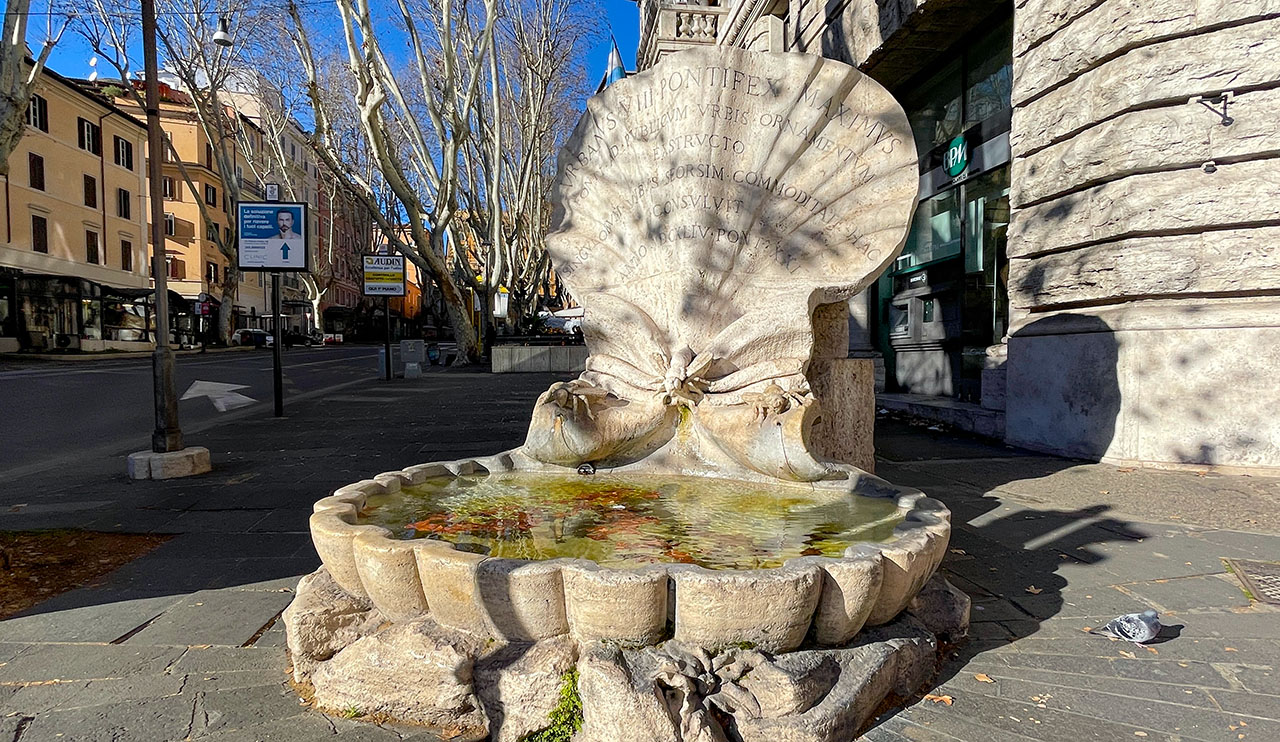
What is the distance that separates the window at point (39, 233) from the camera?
29766 mm

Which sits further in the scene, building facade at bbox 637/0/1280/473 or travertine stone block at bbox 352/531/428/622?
building facade at bbox 637/0/1280/473

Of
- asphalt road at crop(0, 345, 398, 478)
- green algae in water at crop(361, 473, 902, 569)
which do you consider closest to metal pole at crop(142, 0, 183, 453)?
asphalt road at crop(0, 345, 398, 478)

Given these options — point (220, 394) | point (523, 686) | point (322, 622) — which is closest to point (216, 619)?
point (322, 622)

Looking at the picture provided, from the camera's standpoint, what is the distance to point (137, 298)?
32750mm

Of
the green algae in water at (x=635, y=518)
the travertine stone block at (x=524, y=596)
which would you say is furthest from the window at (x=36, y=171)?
the travertine stone block at (x=524, y=596)

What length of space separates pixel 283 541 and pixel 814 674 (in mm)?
3116

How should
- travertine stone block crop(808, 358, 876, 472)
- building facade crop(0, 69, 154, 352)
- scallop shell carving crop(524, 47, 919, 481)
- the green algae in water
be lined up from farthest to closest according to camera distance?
building facade crop(0, 69, 154, 352) < travertine stone block crop(808, 358, 876, 472) < scallop shell carving crop(524, 47, 919, 481) < the green algae in water

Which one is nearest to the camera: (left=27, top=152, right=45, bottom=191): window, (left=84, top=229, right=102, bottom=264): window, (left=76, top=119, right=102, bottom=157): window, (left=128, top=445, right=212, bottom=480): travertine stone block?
(left=128, top=445, right=212, bottom=480): travertine stone block

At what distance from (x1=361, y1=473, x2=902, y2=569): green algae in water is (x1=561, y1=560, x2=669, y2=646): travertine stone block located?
247 mm

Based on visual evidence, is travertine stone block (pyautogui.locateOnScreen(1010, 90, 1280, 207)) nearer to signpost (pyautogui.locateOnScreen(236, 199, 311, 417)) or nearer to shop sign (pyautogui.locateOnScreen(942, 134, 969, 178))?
shop sign (pyautogui.locateOnScreen(942, 134, 969, 178))

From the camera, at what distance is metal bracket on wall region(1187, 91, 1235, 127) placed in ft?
17.7

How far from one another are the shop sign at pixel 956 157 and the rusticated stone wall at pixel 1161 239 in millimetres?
2583

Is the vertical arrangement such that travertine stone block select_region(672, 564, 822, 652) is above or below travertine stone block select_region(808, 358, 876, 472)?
below

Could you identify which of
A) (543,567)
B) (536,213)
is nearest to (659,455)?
(543,567)
